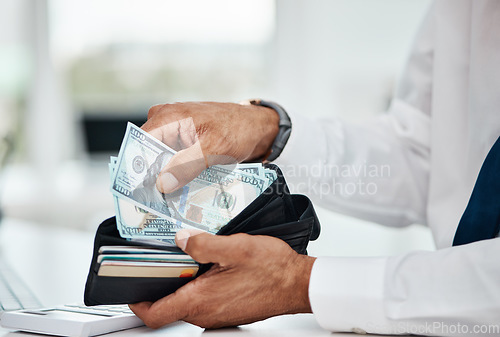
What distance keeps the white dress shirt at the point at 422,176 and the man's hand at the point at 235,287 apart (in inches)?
1.7

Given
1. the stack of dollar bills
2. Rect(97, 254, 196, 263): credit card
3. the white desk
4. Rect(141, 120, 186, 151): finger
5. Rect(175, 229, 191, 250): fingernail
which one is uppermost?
Rect(141, 120, 186, 151): finger

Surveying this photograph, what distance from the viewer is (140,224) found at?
681 mm

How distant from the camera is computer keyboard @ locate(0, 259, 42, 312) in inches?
33.1

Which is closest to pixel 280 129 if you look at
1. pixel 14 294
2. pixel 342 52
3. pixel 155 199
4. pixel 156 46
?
pixel 155 199

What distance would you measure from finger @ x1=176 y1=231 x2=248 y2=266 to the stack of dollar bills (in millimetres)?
48

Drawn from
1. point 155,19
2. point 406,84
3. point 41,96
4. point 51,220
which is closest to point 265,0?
point 155,19

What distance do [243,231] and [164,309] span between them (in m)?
0.14

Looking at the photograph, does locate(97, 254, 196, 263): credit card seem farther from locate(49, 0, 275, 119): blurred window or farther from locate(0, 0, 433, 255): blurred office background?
locate(49, 0, 275, 119): blurred window

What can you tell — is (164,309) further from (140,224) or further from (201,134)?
(201,134)

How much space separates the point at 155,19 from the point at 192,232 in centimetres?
367

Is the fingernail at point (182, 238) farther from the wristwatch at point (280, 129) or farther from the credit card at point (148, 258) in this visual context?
A: the wristwatch at point (280, 129)

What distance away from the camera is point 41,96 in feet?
13.2

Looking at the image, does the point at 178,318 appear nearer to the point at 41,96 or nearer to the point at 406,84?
the point at 406,84

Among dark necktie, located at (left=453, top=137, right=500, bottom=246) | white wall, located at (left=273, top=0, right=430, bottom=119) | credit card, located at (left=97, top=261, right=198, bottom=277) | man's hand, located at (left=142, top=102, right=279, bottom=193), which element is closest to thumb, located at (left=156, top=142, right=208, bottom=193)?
man's hand, located at (left=142, top=102, right=279, bottom=193)
